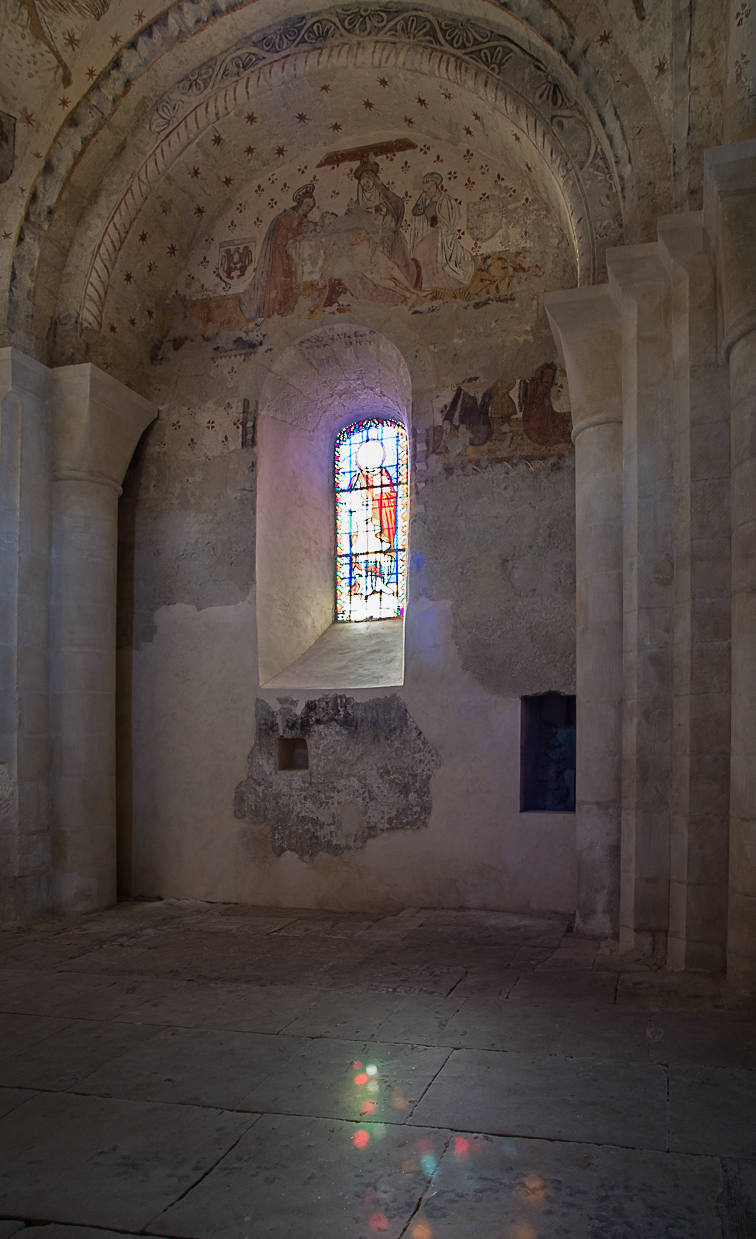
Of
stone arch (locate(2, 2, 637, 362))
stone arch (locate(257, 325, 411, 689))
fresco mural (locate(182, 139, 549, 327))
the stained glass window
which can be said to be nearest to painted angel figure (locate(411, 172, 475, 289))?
fresco mural (locate(182, 139, 549, 327))

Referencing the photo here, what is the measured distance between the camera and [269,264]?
8438 mm

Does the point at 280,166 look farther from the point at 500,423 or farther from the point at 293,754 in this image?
the point at 293,754

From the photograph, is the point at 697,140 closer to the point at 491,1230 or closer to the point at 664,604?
the point at 664,604

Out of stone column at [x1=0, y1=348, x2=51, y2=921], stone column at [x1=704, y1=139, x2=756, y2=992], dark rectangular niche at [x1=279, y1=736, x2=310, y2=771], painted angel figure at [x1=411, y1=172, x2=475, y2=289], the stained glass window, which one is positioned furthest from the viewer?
the stained glass window

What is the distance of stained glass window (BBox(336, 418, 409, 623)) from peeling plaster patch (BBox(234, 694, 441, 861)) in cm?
139

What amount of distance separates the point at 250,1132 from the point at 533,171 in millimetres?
6954

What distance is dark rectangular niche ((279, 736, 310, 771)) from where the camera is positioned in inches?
311

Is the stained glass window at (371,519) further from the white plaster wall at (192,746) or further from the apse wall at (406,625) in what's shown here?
the white plaster wall at (192,746)

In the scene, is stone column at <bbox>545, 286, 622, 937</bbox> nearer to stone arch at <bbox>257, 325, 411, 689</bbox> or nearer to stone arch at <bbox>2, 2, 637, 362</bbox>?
stone arch at <bbox>2, 2, 637, 362</bbox>

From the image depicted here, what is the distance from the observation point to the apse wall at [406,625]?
7.17 m

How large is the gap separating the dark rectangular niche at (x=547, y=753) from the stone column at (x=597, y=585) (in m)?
1.00

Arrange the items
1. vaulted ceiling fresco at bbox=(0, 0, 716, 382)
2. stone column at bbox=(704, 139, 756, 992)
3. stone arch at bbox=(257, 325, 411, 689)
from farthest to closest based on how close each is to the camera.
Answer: stone arch at bbox=(257, 325, 411, 689), vaulted ceiling fresco at bbox=(0, 0, 716, 382), stone column at bbox=(704, 139, 756, 992)

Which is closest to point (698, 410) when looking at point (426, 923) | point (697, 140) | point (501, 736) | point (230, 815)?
point (697, 140)

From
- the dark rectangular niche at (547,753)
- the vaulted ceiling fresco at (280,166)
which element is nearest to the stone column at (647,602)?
the vaulted ceiling fresco at (280,166)
